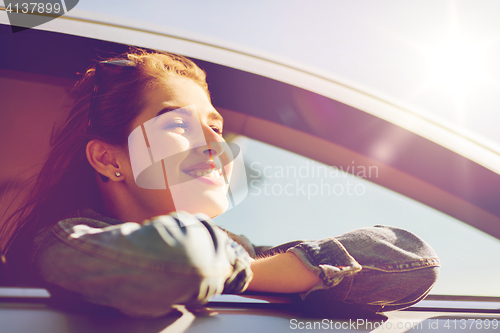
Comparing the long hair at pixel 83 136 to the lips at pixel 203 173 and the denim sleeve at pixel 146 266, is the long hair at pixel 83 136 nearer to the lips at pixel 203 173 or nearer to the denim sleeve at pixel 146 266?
the lips at pixel 203 173

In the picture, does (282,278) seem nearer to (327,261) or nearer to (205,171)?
(327,261)

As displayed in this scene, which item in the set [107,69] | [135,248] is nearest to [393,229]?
[135,248]

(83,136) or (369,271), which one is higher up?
(83,136)

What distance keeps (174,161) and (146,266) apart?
49cm

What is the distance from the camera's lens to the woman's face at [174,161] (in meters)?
0.90

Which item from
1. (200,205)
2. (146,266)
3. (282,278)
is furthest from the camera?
(200,205)

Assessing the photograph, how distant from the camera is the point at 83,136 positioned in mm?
1077

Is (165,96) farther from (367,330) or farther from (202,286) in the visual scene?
(367,330)

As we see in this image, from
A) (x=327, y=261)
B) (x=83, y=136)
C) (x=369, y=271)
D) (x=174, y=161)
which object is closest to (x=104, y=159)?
(x=83, y=136)

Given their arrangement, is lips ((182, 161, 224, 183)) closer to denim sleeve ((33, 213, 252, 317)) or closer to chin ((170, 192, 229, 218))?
chin ((170, 192, 229, 218))

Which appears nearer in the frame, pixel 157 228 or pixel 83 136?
pixel 157 228

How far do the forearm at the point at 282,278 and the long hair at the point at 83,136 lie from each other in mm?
644

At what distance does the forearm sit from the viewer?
2.29 ft

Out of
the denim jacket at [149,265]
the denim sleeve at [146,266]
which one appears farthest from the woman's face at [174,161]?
the denim sleeve at [146,266]
